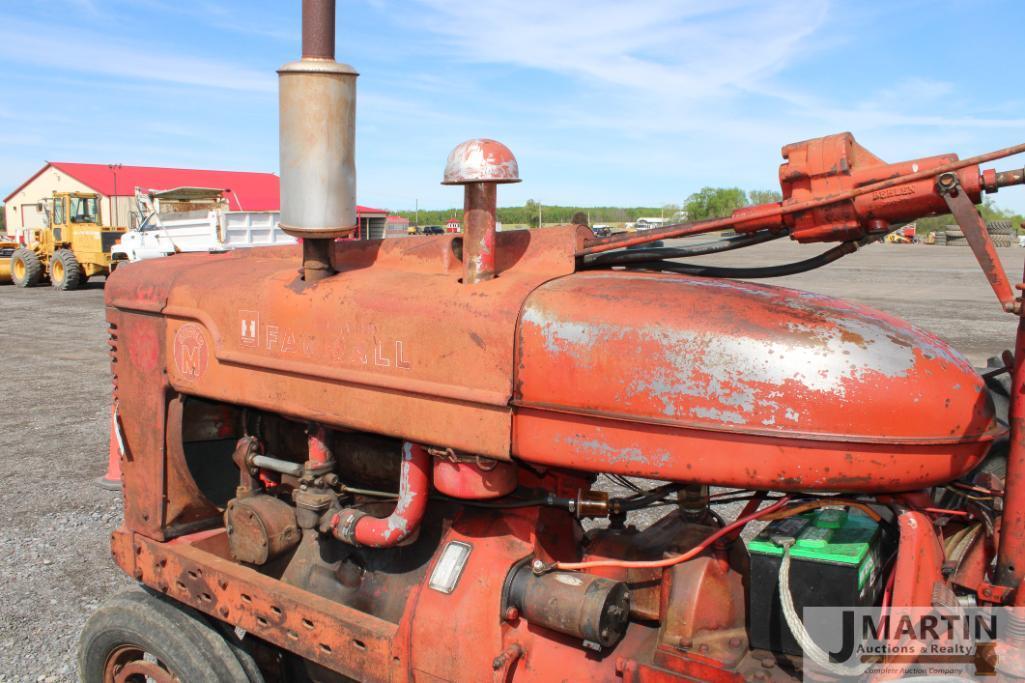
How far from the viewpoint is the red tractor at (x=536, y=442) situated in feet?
5.89

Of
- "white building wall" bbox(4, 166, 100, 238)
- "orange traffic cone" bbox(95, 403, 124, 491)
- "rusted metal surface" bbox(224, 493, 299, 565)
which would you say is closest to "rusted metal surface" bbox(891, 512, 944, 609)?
"rusted metal surface" bbox(224, 493, 299, 565)

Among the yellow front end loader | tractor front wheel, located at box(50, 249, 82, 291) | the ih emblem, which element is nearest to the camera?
the ih emblem

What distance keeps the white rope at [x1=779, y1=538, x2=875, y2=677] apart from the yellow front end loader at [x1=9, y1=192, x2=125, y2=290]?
2166 cm

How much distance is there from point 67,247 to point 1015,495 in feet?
80.1

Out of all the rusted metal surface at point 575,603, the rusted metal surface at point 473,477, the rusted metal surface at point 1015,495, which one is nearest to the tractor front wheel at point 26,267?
the rusted metal surface at point 473,477

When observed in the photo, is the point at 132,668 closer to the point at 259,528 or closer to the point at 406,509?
the point at 259,528

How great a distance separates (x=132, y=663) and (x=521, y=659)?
139cm

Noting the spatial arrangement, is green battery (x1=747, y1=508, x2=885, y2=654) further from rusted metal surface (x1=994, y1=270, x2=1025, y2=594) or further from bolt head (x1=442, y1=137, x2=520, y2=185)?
bolt head (x1=442, y1=137, x2=520, y2=185)

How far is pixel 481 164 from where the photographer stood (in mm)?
2174

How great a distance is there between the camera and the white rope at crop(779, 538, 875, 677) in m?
1.82

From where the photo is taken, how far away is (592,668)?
214 centimetres

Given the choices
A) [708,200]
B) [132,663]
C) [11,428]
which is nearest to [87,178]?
[708,200]

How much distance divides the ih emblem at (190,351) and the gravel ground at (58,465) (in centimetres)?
153

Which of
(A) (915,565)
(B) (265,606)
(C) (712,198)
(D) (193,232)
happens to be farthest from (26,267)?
(C) (712,198)
